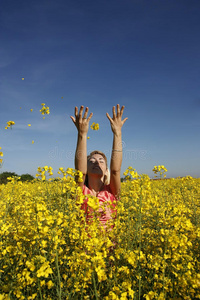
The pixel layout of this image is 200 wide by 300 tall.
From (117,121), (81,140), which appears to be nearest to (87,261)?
(81,140)

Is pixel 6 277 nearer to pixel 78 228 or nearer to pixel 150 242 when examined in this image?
pixel 78 228

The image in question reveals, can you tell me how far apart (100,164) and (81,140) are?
509 mm

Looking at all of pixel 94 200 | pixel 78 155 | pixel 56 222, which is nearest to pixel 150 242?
pixel 94 200

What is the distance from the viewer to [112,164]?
121 inches

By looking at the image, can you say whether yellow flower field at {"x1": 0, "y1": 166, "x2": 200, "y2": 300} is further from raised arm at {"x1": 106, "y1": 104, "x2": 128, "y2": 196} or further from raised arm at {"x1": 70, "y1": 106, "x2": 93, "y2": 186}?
raised arm at {"x1": 106, "y1": 104, "x2": 128, "y2": 196}

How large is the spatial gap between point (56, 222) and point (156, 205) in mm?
1226

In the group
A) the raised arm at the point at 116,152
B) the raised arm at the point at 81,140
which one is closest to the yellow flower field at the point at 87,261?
the raised arm at the point at 81,140

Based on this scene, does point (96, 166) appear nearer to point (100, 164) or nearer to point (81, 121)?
point (100, 164)

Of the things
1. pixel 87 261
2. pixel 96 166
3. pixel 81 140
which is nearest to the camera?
pixel 87 261

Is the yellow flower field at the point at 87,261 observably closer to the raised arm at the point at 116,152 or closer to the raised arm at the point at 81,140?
the raised arm at the point at 81,140

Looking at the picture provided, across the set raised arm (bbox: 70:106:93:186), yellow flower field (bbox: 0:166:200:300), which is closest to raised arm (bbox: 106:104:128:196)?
raised arm (bbox: 70:106:93:186)

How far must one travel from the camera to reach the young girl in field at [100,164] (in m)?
2.96

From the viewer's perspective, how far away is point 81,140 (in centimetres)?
298

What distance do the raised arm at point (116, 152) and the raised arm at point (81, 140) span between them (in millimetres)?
382
